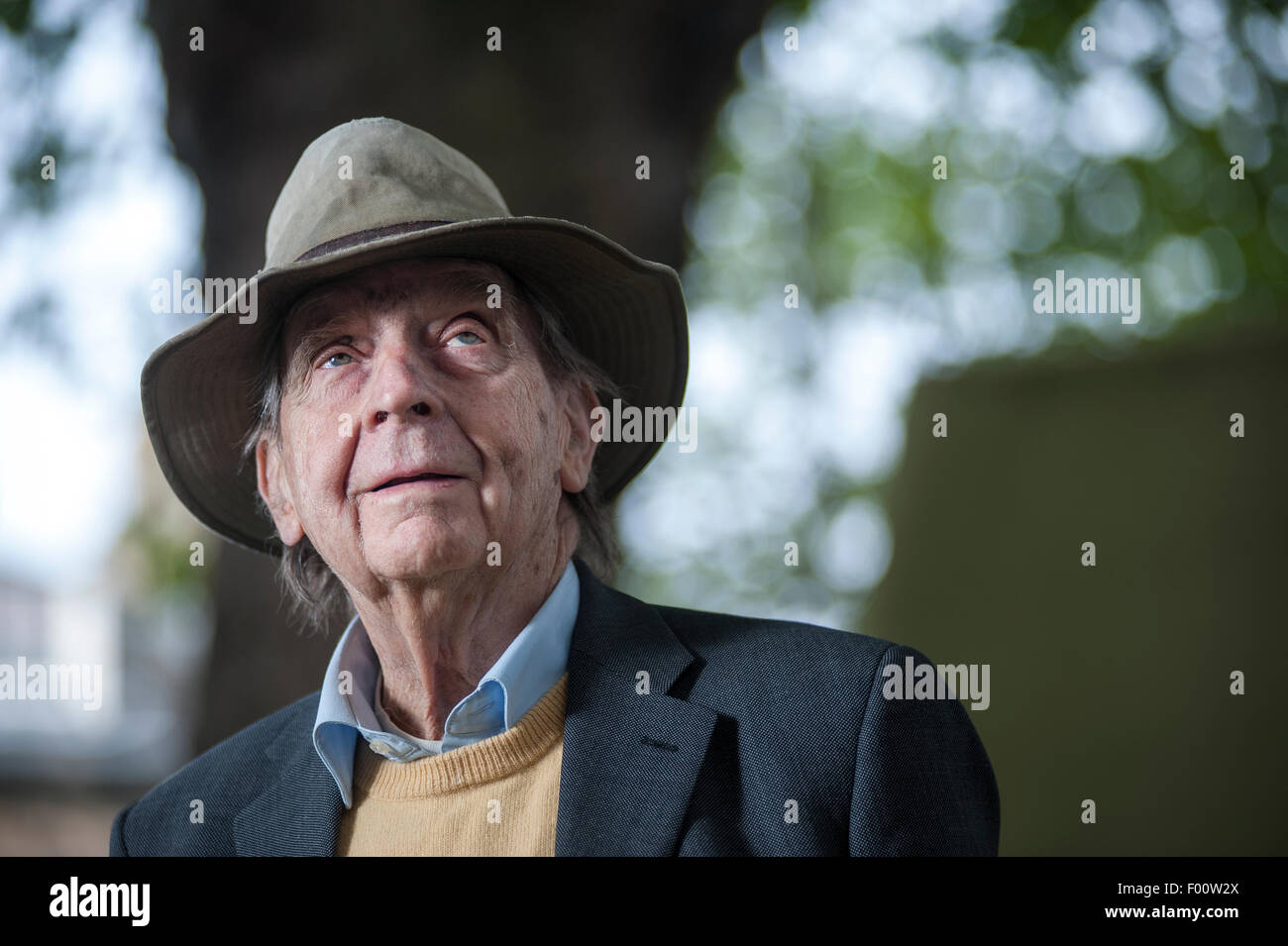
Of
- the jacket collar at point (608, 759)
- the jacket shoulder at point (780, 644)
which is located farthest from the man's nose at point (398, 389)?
the jacket shoulder at point (780, 644)

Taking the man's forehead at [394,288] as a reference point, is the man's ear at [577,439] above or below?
below

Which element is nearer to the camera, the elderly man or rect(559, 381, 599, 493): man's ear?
the elderly man

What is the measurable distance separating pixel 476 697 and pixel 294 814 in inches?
16.0

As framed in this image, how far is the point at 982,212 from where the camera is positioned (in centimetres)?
606

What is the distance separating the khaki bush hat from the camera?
2002 millimetres

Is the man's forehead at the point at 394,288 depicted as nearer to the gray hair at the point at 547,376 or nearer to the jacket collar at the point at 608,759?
the gray hair at the point at 547,376

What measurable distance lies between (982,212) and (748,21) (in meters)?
2.74

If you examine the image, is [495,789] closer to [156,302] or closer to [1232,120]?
[156,302]

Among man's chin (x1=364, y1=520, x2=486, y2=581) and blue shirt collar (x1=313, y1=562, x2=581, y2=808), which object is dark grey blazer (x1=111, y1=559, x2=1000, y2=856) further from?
man's chin (x1=364, y1=520, x2=486, y2=581)

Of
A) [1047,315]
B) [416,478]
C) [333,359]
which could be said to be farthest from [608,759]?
[1047,315]

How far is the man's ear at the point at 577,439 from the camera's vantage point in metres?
2.17

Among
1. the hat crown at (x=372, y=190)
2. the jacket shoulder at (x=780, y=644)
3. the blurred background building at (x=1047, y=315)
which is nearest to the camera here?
the jacket shoulder at (x=780, y=644)

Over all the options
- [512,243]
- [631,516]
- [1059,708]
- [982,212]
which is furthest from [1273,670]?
[982,212]

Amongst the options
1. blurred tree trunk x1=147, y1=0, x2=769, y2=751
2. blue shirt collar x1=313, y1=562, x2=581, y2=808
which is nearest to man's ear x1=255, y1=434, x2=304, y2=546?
blue shirt collar x1=313, y1=562, x2=581, y2=808
